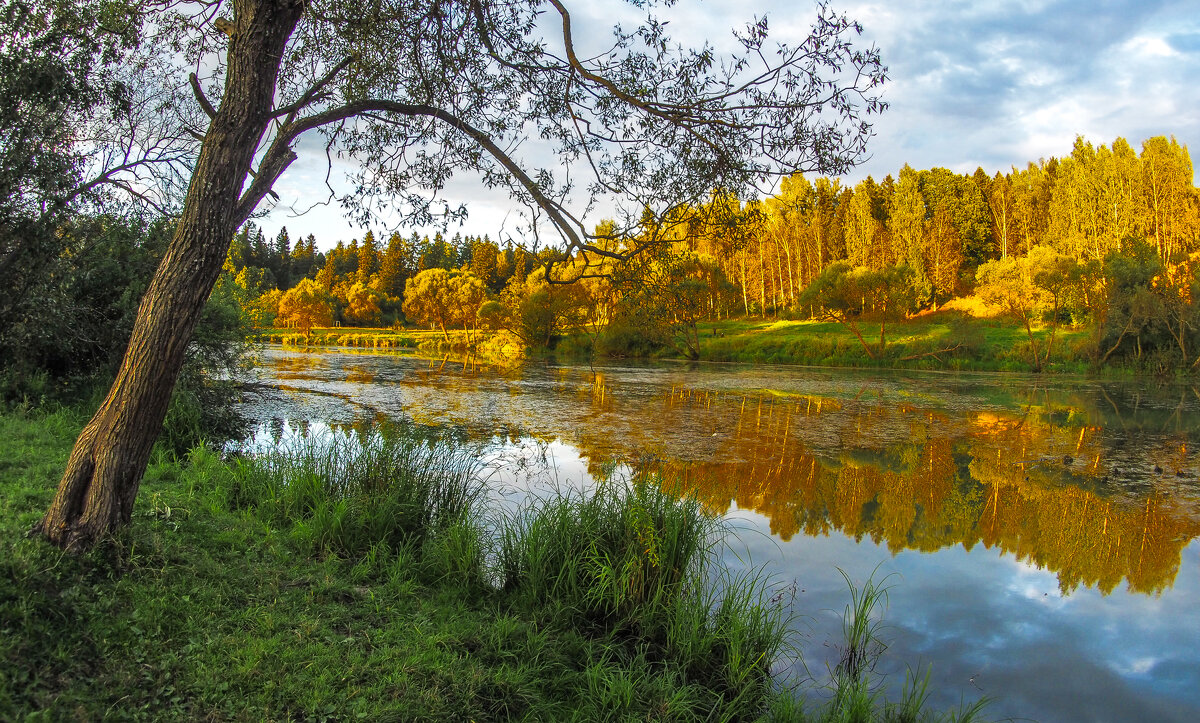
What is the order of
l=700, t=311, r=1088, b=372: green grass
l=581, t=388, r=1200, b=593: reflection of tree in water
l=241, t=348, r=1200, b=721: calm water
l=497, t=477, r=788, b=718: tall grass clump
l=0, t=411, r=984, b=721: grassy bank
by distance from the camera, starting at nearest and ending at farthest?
l=0, t=411, r=984, b=721: grassy bank, l=497, t=477, r=788, b=718: tall grass clump, l=241, t=348, r=1200, b=721: calm water, l=581, t=388, r=1200, b=593: reflection of tree in water, l=700, t=311, r=1088, b=372: green grass

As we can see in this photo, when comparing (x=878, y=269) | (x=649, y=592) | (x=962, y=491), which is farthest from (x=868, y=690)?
(x=878, y=269)

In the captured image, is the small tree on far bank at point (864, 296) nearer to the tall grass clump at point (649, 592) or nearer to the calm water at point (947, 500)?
the calm water at point (947, 500)

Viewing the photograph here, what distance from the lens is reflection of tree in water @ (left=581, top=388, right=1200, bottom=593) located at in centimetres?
662

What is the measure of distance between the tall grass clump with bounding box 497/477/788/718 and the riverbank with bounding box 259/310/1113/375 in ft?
84.4

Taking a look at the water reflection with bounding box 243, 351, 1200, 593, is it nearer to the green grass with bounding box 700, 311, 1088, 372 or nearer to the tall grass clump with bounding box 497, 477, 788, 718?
the tall grass clump with bounding box 497, 477, 788, 718

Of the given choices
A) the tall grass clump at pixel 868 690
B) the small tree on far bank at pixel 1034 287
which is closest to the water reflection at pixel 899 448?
the tall grass clump at pixel 868 690

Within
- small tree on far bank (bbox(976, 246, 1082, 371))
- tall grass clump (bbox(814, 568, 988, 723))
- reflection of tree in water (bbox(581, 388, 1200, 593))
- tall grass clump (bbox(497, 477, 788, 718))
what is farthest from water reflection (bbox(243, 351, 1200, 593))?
small tree on far bank (bbox(976, 246, 1082, 371))

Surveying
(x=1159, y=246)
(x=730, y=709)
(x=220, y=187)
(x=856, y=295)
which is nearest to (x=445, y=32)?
(x=220, y=187)

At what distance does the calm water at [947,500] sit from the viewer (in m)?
4.54

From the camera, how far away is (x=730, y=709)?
12.0ft

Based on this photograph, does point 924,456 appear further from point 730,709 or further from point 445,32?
point 445,32

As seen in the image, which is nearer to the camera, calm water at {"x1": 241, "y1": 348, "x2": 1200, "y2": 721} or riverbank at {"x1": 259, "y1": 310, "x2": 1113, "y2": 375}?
calm water at {"x1": 241, "y1": 348, "x2": 1200, "y2": 721}

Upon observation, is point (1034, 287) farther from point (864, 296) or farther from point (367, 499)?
point (367, 499)

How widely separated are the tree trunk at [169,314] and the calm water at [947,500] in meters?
3.58
